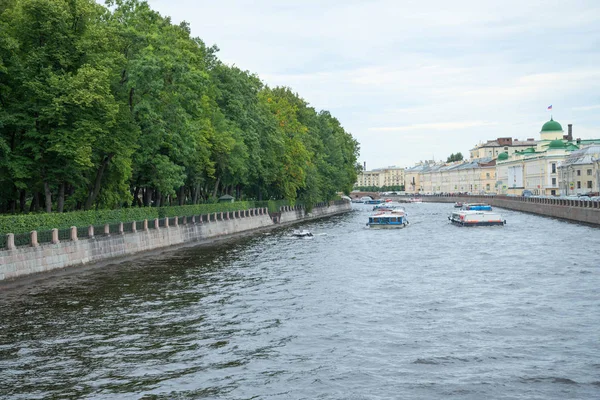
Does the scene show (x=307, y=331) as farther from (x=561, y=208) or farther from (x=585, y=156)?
(x=585, y=156)

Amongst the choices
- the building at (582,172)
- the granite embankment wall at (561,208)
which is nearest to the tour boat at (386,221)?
the granite embankment wall at (561,208)

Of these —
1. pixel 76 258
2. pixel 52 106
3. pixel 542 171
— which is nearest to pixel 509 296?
pixel 76 258

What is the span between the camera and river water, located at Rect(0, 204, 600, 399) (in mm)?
19375

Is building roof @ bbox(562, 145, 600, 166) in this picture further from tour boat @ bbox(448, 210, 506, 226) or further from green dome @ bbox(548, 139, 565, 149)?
tour boat @ bbox(448, 210, 506, 226)

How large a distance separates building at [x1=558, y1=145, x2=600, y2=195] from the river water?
106733 millimetres

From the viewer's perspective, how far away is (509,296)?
32812mm

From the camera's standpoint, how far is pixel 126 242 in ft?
171

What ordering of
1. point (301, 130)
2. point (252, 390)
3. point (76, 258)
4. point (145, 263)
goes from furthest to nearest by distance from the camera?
point (301, 130) < point (145, 263) < point (76, 258) < point (252, 390)

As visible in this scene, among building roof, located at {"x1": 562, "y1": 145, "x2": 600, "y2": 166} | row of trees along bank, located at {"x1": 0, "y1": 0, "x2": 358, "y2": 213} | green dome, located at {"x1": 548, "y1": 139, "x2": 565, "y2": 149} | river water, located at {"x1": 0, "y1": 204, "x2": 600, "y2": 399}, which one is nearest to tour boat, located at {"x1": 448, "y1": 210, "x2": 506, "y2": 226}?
row of trees along bank, located at {"x1": 0, "y1": 0, "x2": 358, "y2": 213}

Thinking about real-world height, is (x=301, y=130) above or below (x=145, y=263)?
above

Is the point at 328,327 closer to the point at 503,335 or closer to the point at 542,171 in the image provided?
the point at 503,335

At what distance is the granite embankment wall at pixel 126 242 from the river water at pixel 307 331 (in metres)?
1.22

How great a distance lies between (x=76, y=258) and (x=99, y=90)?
32.1 feet

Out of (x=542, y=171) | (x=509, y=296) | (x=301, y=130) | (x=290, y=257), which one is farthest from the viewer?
(x=542, y=171)
